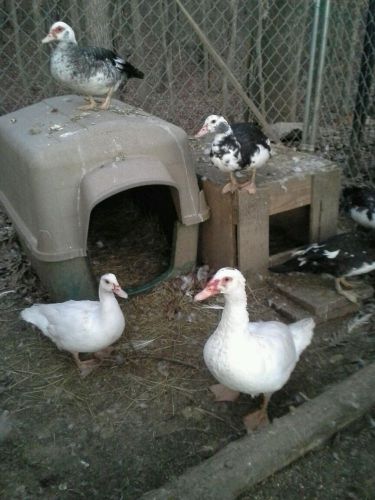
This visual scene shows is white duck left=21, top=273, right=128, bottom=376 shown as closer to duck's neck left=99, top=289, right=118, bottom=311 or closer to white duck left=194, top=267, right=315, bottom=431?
duck's neck left=99, top=289, right=118, bottom=311

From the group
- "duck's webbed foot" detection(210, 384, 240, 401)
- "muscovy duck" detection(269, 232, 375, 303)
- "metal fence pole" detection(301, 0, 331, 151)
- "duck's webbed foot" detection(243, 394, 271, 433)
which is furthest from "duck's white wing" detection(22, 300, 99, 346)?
"metal fence pole" detection(301, 0, 331, 151)

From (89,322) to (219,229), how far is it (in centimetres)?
104

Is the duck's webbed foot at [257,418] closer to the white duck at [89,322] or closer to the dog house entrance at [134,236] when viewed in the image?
the white duck at [89,322]

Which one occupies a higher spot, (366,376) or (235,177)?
(235,177)

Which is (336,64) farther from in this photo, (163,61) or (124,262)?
(124,262)

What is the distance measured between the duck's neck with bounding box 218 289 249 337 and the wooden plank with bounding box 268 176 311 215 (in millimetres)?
1003

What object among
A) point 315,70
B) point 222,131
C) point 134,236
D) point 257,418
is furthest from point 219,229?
point 315,70

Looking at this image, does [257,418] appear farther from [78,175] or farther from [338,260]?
[78,175]

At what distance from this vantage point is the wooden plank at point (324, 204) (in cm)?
290

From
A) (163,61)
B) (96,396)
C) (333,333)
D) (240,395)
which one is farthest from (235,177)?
(163,61)

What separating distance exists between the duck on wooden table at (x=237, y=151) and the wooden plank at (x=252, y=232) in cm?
7

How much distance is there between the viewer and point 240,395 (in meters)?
2.21

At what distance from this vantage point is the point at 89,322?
2207 mm

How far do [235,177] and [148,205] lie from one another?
2.91ft
